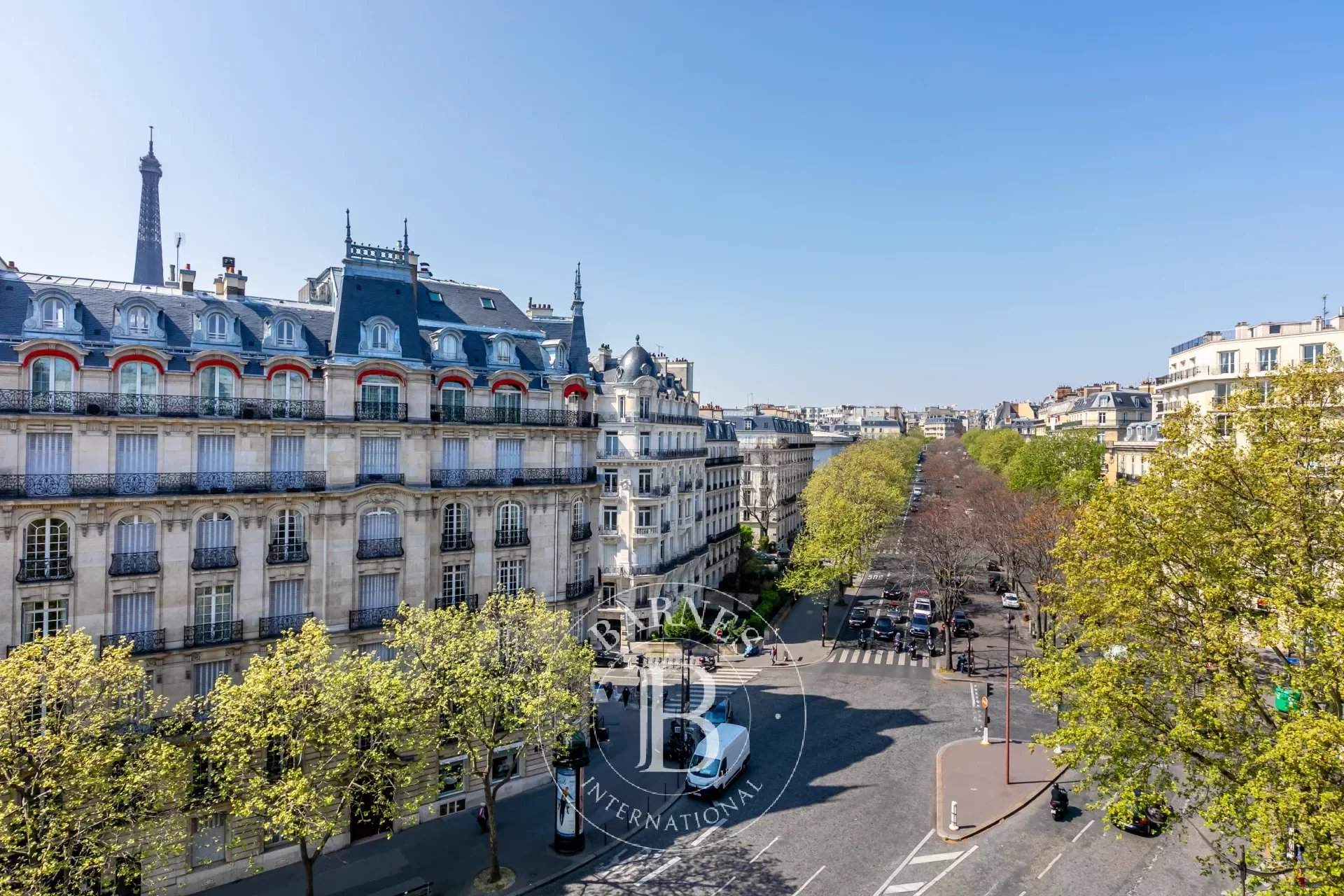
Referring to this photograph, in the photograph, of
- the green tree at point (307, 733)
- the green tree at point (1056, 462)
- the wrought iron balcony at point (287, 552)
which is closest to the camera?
the green tree at point (307, 733)

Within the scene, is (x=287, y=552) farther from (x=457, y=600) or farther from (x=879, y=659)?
(x=879, y=659)

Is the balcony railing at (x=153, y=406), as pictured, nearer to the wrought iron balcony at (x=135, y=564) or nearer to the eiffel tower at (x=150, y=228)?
the wrought iron balcony at (x=135, y=564)

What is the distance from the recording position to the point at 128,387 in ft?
81.8

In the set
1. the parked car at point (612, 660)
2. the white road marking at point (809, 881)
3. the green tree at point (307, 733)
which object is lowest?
the white road marking at point (809, 881)

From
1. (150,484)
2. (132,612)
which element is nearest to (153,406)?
(150,484)

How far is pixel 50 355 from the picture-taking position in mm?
23703

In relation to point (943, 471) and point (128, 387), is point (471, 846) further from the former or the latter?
point (943, 471)

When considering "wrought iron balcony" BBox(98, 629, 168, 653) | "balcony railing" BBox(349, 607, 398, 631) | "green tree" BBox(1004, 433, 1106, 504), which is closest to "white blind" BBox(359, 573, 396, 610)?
"balcony railing" BBox(349, 607, 398, 631)

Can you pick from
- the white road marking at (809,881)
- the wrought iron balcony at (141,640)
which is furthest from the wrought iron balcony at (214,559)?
the white road marking at (809,881)

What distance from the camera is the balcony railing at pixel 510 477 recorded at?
30.8 m

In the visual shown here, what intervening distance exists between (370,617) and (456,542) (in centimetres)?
442

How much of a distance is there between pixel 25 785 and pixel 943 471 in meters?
149

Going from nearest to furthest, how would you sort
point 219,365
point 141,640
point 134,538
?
point 141,640 < point 134,538 < point 219,365

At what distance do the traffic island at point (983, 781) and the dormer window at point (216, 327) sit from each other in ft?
105
